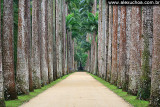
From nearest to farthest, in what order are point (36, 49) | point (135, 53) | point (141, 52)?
1. point (141, 52)
2. point (135, 53)
3. point (36, 49)

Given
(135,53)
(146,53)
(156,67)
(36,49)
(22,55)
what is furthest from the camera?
(36,49)

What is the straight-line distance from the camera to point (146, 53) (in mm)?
12039

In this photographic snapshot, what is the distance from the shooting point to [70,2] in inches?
2425

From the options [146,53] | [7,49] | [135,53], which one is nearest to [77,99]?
[146,53]

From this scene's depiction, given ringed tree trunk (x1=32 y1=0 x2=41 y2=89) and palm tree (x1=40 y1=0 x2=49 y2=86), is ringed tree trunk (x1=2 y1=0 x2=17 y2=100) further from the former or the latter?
palm tree (x1=40 y1=0 x2=49 y2=86)

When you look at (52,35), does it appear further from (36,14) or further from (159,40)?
(159,40)

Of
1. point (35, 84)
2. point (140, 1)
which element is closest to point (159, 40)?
point (140, 1)

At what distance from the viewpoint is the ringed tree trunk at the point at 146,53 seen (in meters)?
12.0

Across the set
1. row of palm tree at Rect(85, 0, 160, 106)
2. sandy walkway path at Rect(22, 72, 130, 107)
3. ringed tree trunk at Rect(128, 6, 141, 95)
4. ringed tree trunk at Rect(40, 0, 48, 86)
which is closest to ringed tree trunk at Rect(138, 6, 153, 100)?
row of palm tree at Rect(85, 0, 160, 106)

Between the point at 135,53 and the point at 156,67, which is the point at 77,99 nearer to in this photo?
the point at 135,53

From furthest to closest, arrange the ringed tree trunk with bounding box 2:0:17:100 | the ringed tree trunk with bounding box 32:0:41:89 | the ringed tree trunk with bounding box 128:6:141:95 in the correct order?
the ringed tree trunk with bounding box 32:0:41:89 < the ringed tree trunk with bounding box 128:6:141:95 < the ringed tree trunk with bounding box 2:0:17:100

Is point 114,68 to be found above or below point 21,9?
below

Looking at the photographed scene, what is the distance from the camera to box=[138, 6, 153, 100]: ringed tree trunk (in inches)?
472

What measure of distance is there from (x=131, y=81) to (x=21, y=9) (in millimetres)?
7285
